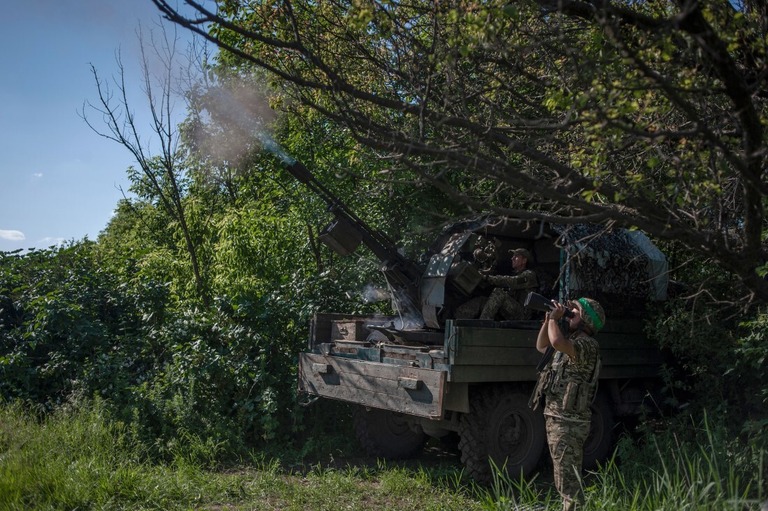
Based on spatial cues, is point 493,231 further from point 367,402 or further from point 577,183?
point 577,183

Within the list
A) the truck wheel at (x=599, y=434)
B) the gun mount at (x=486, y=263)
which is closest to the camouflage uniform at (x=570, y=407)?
the gun mount at (x=486, y=263)

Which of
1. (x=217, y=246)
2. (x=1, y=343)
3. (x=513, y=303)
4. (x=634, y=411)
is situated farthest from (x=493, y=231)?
(x=1, y=343)

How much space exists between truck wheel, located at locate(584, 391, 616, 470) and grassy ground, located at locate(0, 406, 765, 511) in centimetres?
60

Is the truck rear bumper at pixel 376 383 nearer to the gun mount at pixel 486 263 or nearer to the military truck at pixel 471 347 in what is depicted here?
the military truck at pixel 471 347

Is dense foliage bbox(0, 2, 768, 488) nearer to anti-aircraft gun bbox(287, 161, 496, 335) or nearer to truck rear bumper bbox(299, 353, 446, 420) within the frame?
anti-aircraft gun bbox(287, 161, 496, 335)

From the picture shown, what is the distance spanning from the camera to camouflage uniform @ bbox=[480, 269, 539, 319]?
7.73 metres

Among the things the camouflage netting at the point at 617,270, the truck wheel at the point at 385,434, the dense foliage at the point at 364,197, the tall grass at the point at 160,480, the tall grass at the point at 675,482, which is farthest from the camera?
the truck wheel at the point at 385,434

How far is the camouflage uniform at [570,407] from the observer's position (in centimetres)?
552

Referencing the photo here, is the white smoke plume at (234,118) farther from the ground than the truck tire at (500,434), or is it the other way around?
the white smoke plume at (234,118)

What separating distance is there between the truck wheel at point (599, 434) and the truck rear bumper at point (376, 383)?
228 centimetres

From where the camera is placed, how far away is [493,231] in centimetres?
812

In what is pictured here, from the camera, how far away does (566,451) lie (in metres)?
5.54

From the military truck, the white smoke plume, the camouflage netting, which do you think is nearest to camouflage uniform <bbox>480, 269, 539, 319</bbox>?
the military truck

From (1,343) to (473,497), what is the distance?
7.10 m
